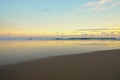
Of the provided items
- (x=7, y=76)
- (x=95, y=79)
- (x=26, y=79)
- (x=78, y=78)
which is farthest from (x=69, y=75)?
(x=7, y=76)

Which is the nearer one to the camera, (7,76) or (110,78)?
(110,78)

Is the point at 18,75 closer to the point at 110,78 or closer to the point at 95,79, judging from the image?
the point at 95,79

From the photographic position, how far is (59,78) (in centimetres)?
822

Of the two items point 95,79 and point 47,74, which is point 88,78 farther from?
point 47,74

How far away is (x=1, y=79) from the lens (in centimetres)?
807

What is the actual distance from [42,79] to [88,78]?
1.90 meters

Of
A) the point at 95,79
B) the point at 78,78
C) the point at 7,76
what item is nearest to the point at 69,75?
the point at 78,78

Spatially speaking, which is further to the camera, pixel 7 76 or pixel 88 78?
pixel 7 76

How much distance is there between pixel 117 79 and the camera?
762cm

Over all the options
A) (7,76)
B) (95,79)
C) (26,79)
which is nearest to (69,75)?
(95,79)

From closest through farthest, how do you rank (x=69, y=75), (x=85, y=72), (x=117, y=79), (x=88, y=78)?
(x=117, y=79), (x=88, y=78), (x=69, y=75), (x=85, y=72)

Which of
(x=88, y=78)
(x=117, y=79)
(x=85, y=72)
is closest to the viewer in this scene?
(x=117, y=79)

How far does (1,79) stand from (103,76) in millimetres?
4244

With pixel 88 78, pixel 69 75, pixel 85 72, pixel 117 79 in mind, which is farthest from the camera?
pixel 85 72
